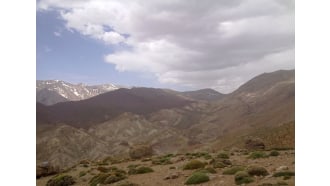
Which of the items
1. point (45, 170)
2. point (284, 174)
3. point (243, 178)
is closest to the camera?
point (284, 174)

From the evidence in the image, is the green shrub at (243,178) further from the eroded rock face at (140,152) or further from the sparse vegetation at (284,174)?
the eroded rock face at (140,152)

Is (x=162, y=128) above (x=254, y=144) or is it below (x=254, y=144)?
below

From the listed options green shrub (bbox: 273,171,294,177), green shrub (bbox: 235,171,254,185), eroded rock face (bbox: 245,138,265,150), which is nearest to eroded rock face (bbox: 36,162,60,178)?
eroded rock face (bbox: 245,138,265,150)

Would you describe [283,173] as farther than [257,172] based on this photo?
No

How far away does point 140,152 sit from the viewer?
50.7 m

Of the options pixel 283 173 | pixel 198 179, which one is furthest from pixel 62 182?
pixel 283 173

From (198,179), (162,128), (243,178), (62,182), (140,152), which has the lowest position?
(162,128)

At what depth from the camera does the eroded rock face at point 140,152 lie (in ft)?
164

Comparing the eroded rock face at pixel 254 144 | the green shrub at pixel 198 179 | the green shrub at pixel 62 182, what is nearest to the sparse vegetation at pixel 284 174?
the green shrub at pixel 198 179

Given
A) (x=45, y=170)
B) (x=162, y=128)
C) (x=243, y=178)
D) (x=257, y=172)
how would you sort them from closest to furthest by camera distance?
(x=243, y=178) < (x=257, y=172) < (x=45, y=170) < (x=162, y=128)

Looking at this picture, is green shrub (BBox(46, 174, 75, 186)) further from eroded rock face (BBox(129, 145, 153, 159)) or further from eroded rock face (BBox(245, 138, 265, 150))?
eroded rock face (BBox(129, 145, 153, 159))

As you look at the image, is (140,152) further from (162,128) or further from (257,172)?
(162,128)
